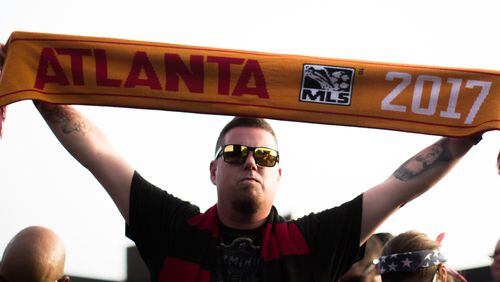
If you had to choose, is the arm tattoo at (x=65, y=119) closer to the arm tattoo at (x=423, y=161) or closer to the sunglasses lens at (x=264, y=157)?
the sunglasses lens at (x=264, y=157)

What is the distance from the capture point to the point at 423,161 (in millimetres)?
4934

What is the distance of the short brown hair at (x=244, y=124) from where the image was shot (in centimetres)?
519

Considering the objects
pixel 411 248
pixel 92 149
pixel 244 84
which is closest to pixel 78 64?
pixel 92 149

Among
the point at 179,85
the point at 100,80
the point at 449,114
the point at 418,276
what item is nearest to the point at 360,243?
the point at 418,276

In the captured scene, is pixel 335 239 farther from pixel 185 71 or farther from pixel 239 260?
pixel 185 71

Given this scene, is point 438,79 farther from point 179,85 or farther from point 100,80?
point 100,80

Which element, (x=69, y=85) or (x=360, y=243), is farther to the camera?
(x=69, y=85)

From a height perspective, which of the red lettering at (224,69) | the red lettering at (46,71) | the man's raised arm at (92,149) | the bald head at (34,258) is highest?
Result: the red lettering at (224,69)

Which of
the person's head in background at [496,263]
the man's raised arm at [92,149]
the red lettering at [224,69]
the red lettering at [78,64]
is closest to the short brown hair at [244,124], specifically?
the red lettering at [224,69]

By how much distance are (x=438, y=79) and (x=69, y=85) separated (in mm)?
1959

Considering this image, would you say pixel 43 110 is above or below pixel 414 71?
below

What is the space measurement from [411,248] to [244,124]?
111cm

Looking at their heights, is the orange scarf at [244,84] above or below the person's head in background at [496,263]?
above

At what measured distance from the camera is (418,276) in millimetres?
4770
